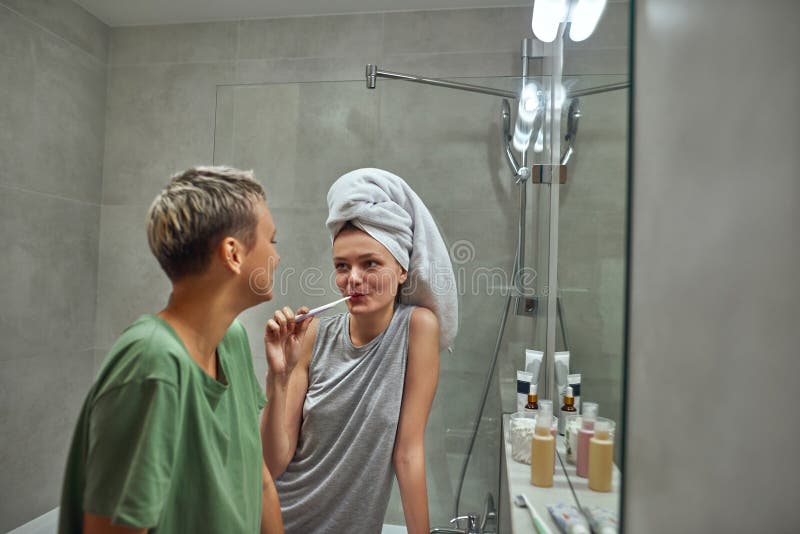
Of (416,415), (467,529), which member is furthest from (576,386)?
(467,529)

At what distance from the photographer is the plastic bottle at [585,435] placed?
75 cm

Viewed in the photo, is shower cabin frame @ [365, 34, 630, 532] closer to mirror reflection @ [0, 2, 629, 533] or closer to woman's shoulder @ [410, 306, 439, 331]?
mirror reflection @ [0, 2, 629, 533]

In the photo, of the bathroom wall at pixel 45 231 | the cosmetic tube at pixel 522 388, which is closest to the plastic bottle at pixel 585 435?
the cosmetic tube at pixel 522 388

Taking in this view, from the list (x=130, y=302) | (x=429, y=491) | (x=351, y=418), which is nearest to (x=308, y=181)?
(x=351, y=418)

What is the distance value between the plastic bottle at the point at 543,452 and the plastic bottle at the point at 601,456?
217 mm

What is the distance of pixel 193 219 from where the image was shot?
30.0 inches

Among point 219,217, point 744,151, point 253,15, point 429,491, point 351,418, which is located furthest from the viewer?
point 253,15

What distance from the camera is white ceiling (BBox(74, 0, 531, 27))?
199cm

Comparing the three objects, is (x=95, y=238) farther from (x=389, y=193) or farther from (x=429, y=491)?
(x=429, y=491)

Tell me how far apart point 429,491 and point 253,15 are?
1.99 metres

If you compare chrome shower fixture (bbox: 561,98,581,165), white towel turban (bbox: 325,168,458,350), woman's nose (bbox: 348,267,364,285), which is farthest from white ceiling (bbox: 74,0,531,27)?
woman's nose (bbox: 348,267,364,285)

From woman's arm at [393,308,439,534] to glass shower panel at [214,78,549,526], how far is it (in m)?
0.11

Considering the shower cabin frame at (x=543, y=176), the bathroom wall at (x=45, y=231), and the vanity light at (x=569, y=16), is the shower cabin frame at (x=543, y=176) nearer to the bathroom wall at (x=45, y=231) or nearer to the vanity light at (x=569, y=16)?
the vanity light at (x=569, y=16)

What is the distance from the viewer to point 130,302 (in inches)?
88.4
